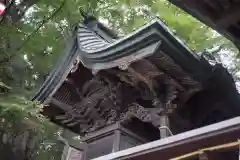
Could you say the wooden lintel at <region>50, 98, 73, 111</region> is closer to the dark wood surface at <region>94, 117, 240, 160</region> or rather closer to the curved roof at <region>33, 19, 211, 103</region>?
the curved roof at <region>33, 19, 211, 103</region>

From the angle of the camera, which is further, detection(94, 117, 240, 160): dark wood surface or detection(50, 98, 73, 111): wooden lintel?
detection(50, 98, 73, 111): wooden lintel

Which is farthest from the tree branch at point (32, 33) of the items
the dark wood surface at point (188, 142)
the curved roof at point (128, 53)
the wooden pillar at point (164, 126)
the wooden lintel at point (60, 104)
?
the dark wood surface at point (188, 142)

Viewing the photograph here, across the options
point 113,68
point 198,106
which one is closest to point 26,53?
point 113,68

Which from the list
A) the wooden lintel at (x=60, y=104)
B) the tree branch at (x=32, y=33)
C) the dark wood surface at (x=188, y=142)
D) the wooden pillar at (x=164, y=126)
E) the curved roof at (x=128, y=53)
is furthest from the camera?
the tree branch at (x=32, y=33)

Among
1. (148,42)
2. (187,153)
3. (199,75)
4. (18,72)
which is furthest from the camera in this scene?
(18,72)

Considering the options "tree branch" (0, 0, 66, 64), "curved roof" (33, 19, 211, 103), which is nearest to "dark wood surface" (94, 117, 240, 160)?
"curved roof" (33, 19, 211, 103)

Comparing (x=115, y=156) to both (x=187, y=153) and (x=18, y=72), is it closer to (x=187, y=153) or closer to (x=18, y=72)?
(x=187, y=153)

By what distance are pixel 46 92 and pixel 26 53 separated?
2803 mm

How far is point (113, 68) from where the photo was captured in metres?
5.18

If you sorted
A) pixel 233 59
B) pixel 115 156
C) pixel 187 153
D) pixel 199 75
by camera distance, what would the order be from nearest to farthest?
pixel 187 153, pixel 115 156, pixel 199 75, pixel 233 59

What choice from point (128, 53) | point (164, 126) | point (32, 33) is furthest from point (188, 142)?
point (32, 33)

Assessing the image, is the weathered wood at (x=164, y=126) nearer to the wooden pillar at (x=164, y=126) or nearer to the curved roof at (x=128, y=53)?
the wooden pillar at (x=164, y=126)

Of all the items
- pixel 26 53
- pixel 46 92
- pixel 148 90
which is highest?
pixel 26 53

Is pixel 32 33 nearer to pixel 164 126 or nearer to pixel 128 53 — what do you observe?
pixel 128 53
